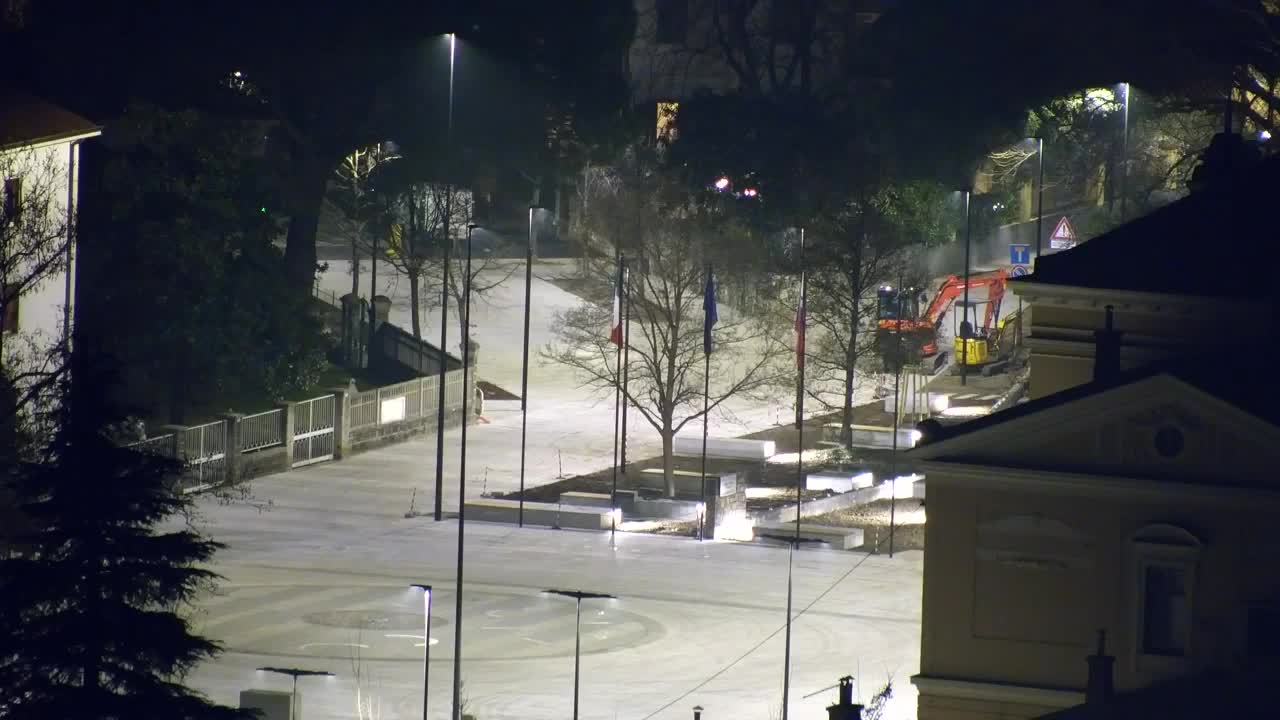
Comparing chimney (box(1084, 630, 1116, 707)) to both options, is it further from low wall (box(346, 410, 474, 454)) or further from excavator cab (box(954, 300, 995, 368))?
excavator cab (box(954, 300, 995, 368))

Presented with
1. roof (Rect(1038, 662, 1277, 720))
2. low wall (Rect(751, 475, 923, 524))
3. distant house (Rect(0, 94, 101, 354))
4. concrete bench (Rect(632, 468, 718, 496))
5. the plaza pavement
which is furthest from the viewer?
concrete bench (Rect(632, 468, 718, 496))

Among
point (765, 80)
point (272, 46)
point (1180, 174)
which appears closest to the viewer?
point (272, 46)

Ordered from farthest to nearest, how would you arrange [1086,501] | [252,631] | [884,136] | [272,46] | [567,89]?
[884,136], [567,89], [272,46], [252,631], [1086,501]

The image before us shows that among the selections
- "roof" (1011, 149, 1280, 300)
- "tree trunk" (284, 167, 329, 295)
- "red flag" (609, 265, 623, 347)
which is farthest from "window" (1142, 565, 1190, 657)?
"tree trunk" (284, 167, 329, 295)

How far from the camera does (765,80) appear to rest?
9431cm

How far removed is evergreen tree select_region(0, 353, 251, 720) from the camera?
818 inches

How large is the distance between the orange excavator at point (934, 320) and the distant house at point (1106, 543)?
29.2 m

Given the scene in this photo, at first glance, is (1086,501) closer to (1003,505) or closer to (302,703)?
(1003,505)

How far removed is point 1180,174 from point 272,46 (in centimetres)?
2783

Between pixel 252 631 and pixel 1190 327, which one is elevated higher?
pixel 1190 327

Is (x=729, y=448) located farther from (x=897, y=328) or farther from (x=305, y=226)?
(x=305, y=226)

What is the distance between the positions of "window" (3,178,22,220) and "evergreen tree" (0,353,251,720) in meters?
17.5

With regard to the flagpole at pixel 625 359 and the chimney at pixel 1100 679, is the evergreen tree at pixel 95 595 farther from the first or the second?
the flagpole at pixel 625 359

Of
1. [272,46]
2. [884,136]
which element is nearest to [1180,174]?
[884,136]
